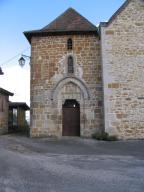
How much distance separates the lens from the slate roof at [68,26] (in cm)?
2111

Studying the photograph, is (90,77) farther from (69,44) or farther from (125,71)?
Result: (69,44)

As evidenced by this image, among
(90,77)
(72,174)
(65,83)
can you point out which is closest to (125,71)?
(90,77)

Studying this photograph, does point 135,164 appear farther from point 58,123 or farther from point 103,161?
point 58,123

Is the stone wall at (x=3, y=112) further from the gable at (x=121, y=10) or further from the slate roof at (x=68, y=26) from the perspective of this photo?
the gable at (x=121, y=10)

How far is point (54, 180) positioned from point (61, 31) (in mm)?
14752

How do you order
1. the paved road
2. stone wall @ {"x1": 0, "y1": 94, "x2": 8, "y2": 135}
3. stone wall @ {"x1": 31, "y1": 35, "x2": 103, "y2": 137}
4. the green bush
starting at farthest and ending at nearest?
stone wall @ {"x1": 0, "y1": 94, "x2": 8, "y2": 135} → stone wall @ {"x1": 31, "y1": 35, "x2": 103, "y2": 137} → the green bush → the paved road

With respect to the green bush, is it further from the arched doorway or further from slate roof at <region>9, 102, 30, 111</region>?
slate roof at <region>9, 102, 30, 111</region>

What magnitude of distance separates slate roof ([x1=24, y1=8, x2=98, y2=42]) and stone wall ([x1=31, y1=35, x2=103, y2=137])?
381mm

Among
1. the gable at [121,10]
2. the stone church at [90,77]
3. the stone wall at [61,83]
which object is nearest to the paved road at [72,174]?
the stone church at [90,77]

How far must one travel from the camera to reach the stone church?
19297 millimetres

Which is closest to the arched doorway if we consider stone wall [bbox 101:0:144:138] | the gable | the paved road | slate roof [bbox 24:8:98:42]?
stone wall [bbox 101:0:144:138]

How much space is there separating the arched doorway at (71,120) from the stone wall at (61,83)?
45 cm

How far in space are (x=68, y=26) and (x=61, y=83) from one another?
4033 millimetres

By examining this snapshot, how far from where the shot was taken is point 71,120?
2100cm
